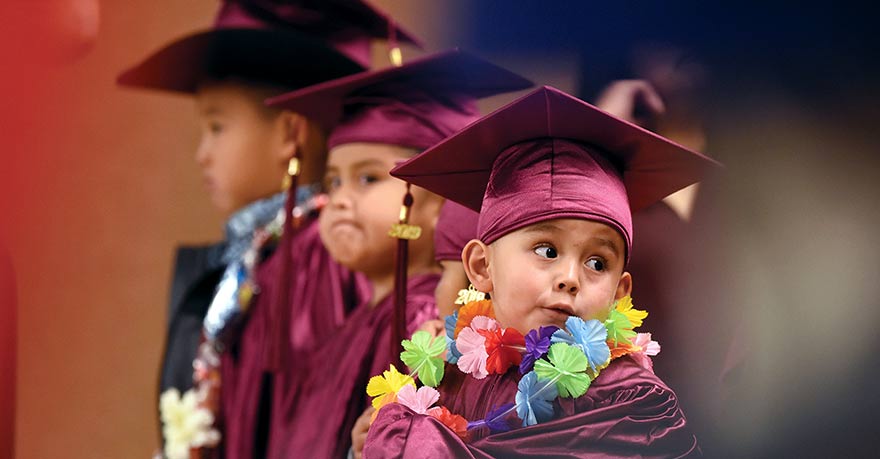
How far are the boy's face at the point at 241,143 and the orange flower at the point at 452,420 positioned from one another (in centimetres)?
127

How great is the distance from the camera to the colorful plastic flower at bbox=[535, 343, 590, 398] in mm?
1304

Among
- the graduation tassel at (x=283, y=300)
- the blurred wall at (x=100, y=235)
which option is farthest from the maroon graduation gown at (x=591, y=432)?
the blurred wall at (x=100, y=235)

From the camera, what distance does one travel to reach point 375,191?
1979 mm

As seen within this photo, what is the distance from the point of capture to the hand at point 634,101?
1.78 m

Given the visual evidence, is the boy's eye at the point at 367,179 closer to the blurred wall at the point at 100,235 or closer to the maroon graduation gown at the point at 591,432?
the maroon graduation gown at the point at 591,432

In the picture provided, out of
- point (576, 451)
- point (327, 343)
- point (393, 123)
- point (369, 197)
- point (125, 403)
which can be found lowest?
point (125, 403)

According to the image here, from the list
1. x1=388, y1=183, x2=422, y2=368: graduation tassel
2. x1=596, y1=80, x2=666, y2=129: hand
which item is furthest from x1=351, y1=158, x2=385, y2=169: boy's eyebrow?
x1=596, y1=80, x2=666, y2=129: hand

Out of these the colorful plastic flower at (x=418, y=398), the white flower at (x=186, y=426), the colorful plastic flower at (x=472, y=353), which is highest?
the colorful plastic flower at (x=472, y=353)

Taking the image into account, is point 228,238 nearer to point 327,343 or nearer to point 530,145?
point 327,343

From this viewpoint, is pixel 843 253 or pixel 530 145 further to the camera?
pixel 843 253

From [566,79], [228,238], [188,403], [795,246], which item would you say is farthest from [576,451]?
[228,238]

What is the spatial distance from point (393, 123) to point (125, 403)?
5.48ft

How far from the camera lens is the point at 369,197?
6.50 feet

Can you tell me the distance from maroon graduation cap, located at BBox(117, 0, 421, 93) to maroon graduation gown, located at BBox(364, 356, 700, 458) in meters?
1.27
